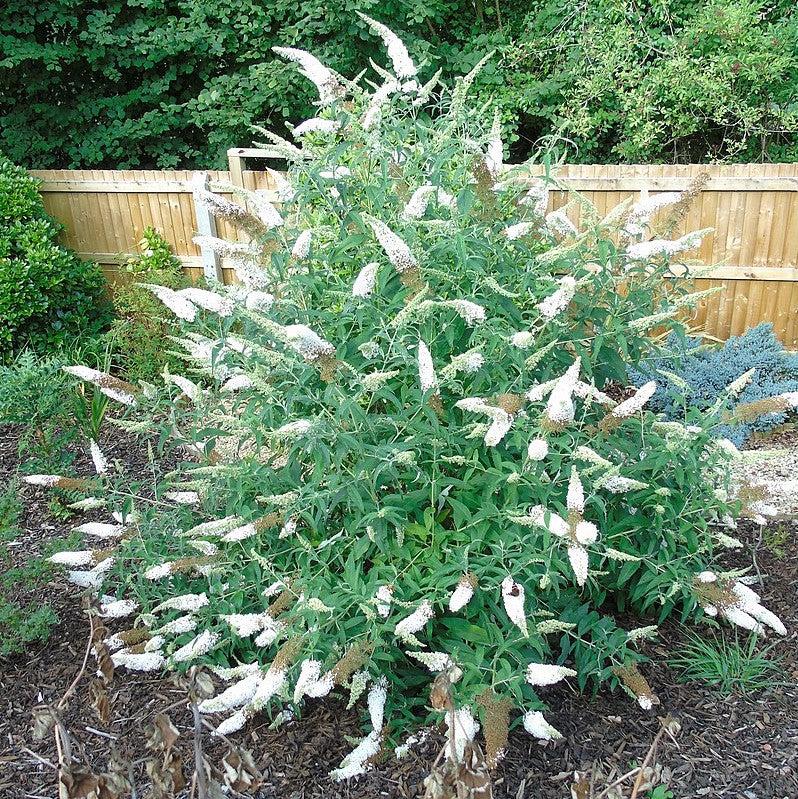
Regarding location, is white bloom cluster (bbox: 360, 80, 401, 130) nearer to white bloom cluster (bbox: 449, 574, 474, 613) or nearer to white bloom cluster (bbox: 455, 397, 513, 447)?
white bloom cluster (bbox: 455, 397, 513, 447)

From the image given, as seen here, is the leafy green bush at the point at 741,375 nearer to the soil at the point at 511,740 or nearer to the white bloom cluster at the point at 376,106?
the soil at the point at 511,740

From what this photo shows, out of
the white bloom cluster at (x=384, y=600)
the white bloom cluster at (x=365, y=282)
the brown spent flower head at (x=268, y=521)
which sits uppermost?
the white bloom cluster at (x=365, y=282)

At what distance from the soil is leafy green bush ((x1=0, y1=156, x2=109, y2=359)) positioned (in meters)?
3.81

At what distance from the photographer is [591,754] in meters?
2.55

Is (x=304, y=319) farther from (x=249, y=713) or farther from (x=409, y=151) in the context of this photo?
(x=249, y=713)

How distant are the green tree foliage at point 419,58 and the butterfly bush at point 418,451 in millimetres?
5377

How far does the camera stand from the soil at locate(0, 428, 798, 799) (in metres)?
2.45

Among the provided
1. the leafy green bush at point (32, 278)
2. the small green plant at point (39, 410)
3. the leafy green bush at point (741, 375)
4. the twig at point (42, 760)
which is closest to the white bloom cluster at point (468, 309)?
the twig at point (42, 760)

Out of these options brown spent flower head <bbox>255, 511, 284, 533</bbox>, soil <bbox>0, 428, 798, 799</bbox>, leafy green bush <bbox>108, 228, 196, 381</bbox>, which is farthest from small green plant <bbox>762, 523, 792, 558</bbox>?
leafy green bush <bbox>108, 228, 196, 381</bbox>

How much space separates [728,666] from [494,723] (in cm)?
118

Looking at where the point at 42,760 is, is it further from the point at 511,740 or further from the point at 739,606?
the point at 739,606

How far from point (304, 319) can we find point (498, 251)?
67 centimetres

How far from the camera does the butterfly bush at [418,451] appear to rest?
2.27m

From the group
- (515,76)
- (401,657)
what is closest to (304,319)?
(401,657)
